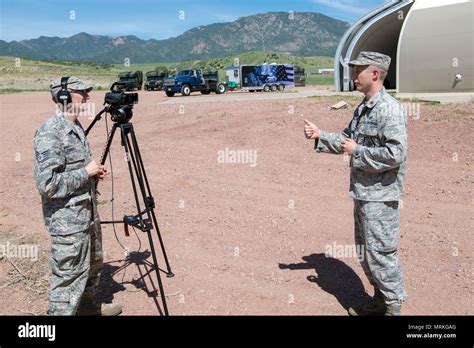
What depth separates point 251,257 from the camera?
16.9ft

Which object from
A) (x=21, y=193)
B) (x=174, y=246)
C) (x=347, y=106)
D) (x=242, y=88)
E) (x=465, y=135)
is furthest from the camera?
(x=242, y=88)

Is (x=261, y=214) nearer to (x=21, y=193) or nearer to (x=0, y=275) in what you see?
(x=0, y=275)

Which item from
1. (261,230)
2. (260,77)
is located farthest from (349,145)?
(260,77)

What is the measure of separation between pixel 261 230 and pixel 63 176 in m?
3.25

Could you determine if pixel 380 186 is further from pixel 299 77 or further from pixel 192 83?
pixel 299 77

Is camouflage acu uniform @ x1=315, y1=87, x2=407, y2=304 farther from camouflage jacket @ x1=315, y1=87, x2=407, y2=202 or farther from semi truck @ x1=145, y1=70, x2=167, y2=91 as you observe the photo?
semi truck @ x1=145, y1=70, x2=167, y2=91

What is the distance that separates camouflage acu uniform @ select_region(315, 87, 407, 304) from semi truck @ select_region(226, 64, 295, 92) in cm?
3234

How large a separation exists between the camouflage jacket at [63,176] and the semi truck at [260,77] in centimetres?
3260

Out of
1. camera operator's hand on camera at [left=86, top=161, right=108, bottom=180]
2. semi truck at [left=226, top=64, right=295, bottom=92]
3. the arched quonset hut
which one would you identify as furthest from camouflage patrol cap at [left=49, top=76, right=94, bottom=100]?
semi truck at [left=226, top=64, right=295, bottom=92]

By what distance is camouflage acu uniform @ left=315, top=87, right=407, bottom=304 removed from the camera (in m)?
3.37

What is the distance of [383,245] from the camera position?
3484mm

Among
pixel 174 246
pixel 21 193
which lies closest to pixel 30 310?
pixel 174 246

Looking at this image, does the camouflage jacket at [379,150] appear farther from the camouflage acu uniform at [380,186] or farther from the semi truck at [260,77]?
the semi truck at [260,77]
